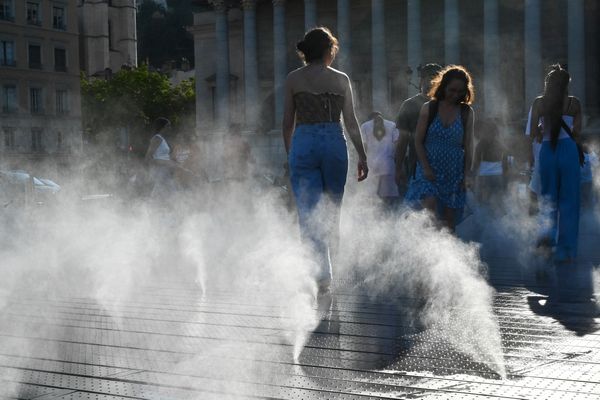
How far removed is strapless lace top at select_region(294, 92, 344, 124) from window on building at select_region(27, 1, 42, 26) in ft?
231

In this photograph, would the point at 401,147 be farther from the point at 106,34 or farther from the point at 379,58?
the point at 106,34

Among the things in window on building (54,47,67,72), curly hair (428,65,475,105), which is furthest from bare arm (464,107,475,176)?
window on building (54,47,67,72)

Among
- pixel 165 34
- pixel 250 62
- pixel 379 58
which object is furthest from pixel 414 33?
pixel 165 34

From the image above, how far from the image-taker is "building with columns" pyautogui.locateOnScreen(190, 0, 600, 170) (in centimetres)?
4831

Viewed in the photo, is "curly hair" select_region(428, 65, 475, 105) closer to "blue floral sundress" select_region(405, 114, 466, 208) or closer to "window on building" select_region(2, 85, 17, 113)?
"blue floral sundress" select_region(405, 114, 466, 208)

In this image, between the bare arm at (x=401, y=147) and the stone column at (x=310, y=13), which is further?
the stone column at (x=310, y=13)

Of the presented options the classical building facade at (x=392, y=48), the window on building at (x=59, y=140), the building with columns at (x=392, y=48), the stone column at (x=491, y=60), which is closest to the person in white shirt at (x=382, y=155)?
the classical building facade at (x=392, y=48)

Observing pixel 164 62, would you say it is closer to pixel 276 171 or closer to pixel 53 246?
pixel 276 171

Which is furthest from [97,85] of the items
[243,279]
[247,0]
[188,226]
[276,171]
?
[243,279]

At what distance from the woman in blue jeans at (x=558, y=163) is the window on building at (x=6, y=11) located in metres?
67.6

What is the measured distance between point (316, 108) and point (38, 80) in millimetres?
70335

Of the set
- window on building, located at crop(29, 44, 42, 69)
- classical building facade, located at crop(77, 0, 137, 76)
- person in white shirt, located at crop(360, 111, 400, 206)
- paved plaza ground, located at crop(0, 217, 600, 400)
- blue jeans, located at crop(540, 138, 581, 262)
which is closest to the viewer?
paved plaza ground, located at crop(0, 217, 600, 400)

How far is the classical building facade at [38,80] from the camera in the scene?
72875 millimetres

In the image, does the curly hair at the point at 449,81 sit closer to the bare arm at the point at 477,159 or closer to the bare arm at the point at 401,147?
the bare arm at the point at 401,147
